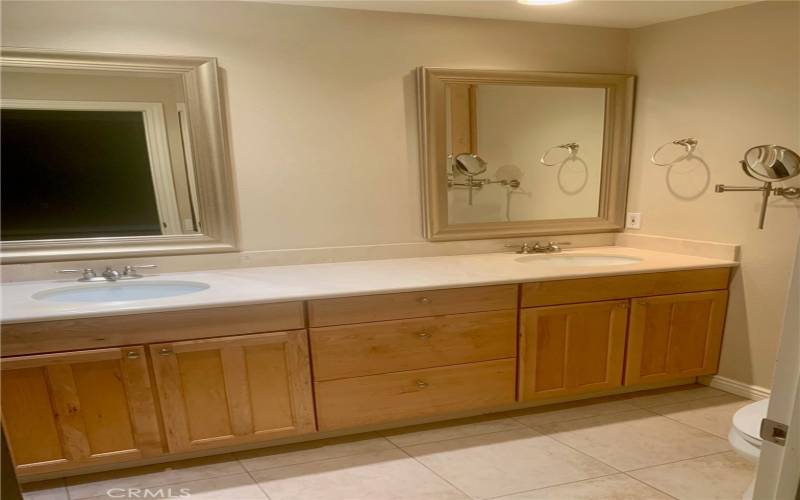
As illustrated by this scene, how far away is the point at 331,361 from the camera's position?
1915 millimetres

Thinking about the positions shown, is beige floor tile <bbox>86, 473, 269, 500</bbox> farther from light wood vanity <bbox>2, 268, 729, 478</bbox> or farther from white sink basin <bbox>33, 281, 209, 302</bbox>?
white sink basin <bbox>33, 281, 209, 302</bbox>

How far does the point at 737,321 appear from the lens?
235 cm

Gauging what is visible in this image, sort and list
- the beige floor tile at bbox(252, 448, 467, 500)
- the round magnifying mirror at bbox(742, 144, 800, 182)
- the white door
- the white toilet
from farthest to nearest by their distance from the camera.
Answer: the round magnifying mirror at bbox(742, 144, 800, 182) < the beige floor tile at bbox(252, 448, 467, 500) < the white toilet < the white door

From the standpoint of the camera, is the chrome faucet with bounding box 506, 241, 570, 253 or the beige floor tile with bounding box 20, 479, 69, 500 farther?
the chrome faucet with bounding box 506, 241, 570, 253

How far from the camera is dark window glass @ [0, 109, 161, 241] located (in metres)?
1.93

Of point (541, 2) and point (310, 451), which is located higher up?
point (541, 2)

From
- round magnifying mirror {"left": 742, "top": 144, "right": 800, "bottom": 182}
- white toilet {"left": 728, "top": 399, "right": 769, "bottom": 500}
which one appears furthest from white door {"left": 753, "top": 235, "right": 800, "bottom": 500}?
round magnifying mirror {"left": 742, "top": 144, "right": 800, "bottom": 182}

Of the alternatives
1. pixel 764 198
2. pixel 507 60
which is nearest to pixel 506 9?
pixel 507 60

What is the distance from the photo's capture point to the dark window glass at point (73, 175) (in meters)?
1.93

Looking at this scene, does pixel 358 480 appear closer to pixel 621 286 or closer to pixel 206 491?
pixel 206 491

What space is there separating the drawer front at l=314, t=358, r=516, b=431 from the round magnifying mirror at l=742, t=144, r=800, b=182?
1448mm

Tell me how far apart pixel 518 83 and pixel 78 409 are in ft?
8.45

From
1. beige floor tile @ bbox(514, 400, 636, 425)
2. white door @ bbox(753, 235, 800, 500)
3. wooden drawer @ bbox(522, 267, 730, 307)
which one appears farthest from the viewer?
beige floor tile @ bbox(514, 400, 636, 425)

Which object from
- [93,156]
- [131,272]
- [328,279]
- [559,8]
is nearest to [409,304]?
[328,279]
